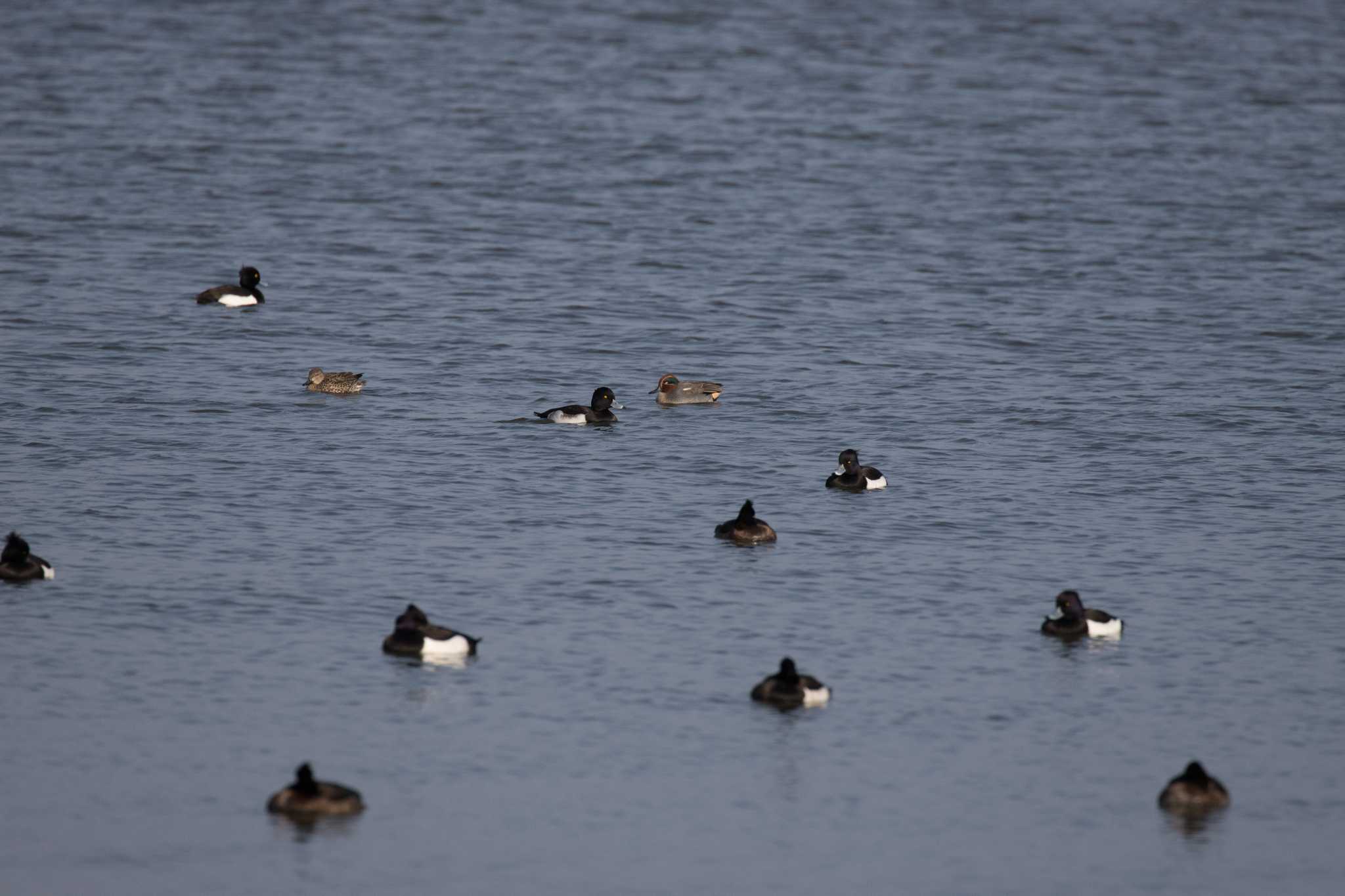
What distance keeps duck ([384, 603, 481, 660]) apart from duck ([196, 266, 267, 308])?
18.7 meters

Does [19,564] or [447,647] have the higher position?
[19,564]

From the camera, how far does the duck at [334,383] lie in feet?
99.9

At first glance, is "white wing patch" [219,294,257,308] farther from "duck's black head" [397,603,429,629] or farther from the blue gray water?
"duck's black head" [397,603,429,629]

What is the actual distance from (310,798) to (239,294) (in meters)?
22.6

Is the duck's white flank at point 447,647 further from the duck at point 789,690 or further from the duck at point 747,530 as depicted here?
the duck at point 747,530

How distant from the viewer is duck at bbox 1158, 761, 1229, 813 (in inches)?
642

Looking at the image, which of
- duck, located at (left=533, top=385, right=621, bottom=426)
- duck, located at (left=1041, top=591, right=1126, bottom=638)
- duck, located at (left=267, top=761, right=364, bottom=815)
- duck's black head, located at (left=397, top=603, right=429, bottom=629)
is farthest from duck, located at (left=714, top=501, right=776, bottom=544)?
duck, located at (left=267, top=761, right=364, bottom=815)

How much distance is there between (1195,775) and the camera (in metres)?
16.3

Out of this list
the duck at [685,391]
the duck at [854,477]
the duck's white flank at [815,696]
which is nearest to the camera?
the duck's white flank at [815,696]

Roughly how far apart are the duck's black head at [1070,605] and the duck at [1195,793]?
4.04m

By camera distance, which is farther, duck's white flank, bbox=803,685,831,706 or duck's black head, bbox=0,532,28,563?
duck's black head, bbox=0,532,28,563

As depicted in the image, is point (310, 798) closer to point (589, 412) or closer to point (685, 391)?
point (589, 412)

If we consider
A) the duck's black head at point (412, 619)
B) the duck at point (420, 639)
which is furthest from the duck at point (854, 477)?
the duck's black head at point (412, 619)

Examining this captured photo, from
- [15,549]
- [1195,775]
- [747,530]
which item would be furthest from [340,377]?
[1195,775]
